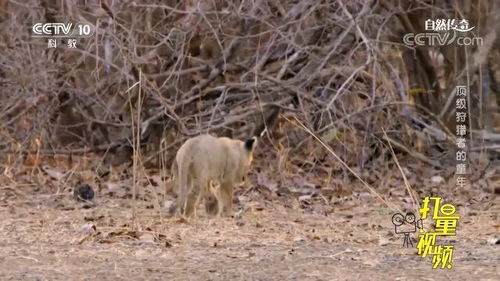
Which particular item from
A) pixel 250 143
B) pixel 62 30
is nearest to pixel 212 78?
pixel 62 30

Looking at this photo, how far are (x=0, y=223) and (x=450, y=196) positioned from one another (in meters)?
4.05

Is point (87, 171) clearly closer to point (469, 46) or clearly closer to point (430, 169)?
point (430, 169)

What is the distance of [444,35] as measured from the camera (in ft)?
43.0

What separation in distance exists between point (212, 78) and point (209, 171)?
2.37 meters

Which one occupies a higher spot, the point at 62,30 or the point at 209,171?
the point at 62,30

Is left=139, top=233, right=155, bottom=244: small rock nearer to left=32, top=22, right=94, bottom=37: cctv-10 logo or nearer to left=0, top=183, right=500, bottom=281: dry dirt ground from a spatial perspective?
left=0, top=183, right=500, bottom=281: dry dirt ground

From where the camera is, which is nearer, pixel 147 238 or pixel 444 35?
pixel 147 238

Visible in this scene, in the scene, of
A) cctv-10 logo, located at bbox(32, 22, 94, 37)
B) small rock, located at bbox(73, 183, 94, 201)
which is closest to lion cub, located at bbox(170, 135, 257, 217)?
small rock, located at bbox(73, 183, 94, 201)

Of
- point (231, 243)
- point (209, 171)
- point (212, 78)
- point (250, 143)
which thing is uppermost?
point (212, 78)

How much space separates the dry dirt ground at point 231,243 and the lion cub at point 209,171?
17cm

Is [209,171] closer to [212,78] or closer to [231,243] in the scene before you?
[231,243]

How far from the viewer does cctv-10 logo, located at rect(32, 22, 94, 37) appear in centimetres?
1190

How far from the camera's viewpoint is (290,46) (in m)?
12.0

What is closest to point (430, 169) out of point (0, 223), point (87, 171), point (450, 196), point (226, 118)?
point (450, 196)
